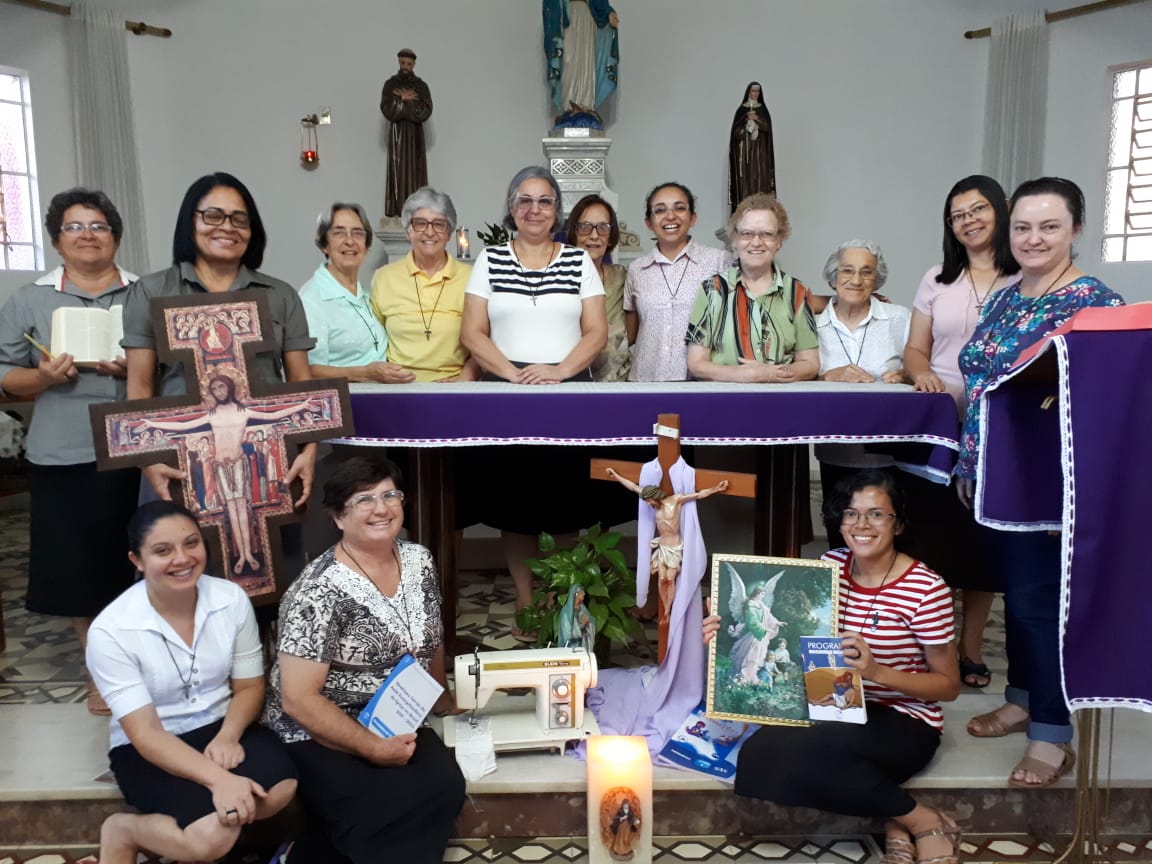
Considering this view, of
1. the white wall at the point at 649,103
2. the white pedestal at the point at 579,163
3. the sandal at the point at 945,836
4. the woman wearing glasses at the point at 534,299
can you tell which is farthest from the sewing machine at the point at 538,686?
the white wall at the point at 649,103

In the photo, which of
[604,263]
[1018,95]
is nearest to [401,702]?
Result: [604,263]

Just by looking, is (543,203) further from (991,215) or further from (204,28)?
(204,28)

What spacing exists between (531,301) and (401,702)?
58.2 inches

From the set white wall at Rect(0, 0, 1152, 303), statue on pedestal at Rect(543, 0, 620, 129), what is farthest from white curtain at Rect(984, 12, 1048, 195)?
statue on pedestal at Rect(543, 0, 620, 129)

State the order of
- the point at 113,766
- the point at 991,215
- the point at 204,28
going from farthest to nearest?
the point at 204,28 < the point at 991,215 < the point at 113,766

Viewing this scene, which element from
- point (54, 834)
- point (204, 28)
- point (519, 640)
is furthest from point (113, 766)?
point (204, 28)

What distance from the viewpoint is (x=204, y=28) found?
7953 mm

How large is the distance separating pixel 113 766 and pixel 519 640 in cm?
163

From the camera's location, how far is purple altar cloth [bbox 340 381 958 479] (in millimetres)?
2617

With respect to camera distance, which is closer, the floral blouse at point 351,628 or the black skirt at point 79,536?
the floral blouse at point 351,628

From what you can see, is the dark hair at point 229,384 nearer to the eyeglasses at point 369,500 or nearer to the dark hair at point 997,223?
the eyeglasses at point 369,500

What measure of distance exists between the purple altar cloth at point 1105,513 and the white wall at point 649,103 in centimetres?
670

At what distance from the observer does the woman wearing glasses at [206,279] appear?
2436mm

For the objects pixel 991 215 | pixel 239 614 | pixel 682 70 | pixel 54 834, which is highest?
pixel 682 70
